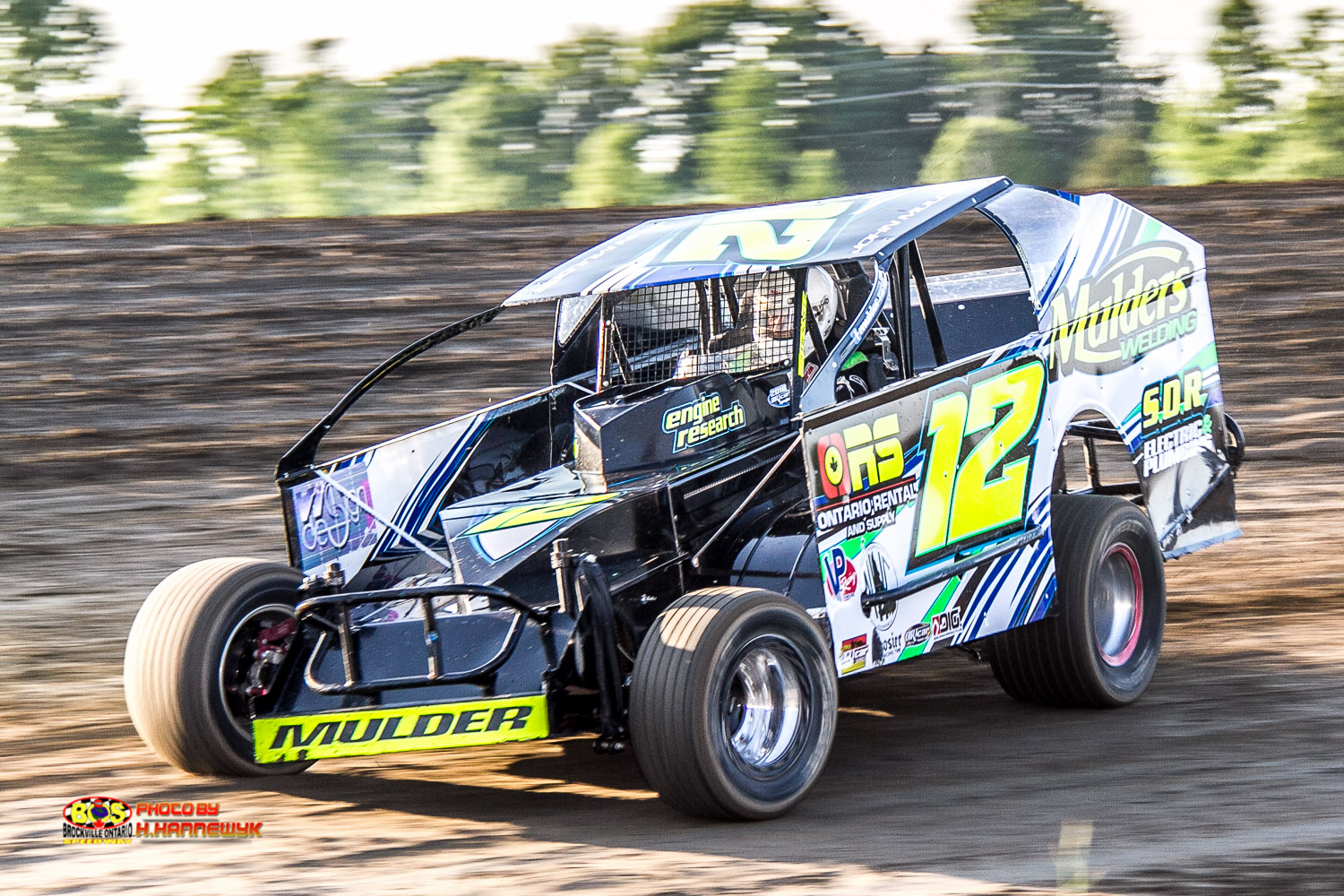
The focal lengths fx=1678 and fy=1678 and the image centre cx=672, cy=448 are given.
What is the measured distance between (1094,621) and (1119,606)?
0.32 meters

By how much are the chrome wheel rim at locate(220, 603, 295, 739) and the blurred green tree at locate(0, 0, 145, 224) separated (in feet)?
37.6

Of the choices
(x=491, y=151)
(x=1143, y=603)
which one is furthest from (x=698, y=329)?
(x=491, y=151)

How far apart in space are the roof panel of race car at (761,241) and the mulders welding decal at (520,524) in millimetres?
719

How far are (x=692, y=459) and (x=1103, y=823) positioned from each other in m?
1.85

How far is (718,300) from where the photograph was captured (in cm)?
666

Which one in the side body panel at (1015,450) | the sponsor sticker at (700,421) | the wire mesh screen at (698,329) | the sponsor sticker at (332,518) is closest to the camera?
the side body panel at (1015,450)

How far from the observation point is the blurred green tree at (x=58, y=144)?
51.7 feet

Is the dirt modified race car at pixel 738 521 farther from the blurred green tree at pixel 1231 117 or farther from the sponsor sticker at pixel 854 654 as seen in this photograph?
the blurred green tree at pixel 1231 117

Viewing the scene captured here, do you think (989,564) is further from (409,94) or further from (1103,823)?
(409,94)

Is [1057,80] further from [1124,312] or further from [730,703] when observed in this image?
[730,703]

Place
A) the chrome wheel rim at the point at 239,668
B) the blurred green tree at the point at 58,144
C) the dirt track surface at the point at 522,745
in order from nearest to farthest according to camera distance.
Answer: the dirt track surface at the point at 522,745 < the chrome wheel rim at the point at 239,668 < the blurred green tree at the point at 58,144

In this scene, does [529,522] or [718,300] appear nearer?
[529,522]

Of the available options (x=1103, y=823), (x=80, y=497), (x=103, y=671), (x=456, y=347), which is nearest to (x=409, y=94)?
(x=456, y=347)
